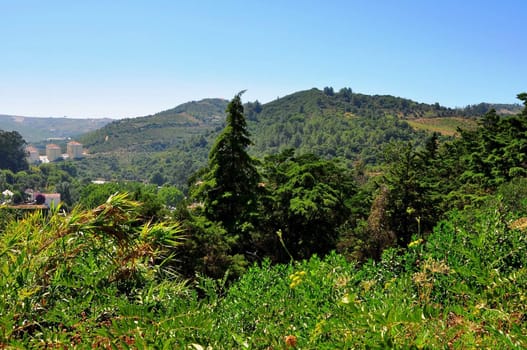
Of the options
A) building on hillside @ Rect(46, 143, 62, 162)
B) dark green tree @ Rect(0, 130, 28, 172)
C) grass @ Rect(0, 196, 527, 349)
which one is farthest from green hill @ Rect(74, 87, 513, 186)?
grass @ Rect(0, 196, 527, 349)

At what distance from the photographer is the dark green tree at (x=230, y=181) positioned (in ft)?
47.3

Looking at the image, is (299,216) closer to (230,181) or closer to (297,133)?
(230,181)

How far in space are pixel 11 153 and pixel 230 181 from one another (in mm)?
97236

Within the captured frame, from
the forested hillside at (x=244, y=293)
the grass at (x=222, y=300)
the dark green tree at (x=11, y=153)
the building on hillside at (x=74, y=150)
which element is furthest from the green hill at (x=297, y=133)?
the grass at (x=222, y=300)

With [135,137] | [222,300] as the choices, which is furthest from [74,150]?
Answer: [222,300]

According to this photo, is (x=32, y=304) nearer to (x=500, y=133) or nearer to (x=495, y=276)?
(x=495, y=276)

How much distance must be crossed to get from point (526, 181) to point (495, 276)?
35.1 feet

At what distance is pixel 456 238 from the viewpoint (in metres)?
4.03

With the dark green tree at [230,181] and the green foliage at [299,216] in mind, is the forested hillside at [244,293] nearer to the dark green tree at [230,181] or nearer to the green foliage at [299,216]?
the dark green tree at [230,181]

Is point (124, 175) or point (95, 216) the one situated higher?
point (95, 216)

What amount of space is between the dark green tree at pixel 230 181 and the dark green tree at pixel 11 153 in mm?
95577

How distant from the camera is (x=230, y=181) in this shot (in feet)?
48.2

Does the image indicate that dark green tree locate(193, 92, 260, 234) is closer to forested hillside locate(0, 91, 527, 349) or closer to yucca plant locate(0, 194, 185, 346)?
forested hillside locate(0, 91, 527, 349)

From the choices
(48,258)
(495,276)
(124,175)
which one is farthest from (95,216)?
(124,175)
